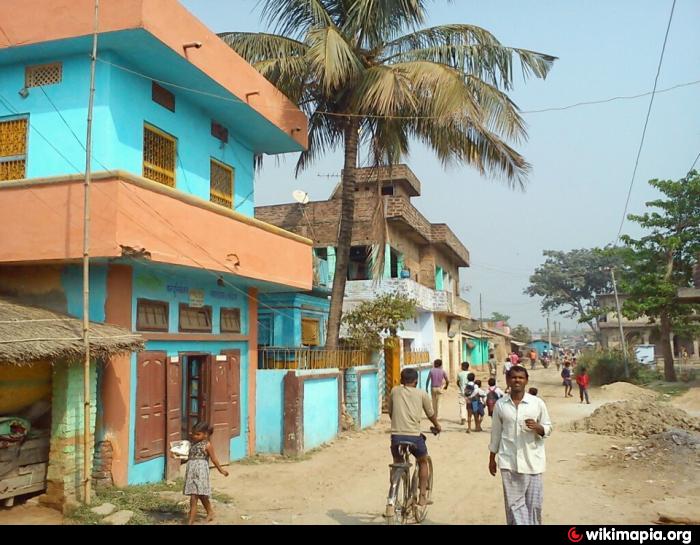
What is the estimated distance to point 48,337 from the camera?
274 inches

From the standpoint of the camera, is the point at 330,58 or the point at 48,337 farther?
the point at 330,58

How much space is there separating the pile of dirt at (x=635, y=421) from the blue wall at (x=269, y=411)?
7.63 metres

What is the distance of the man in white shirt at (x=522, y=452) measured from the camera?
5.15 metres

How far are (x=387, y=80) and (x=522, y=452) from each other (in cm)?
914

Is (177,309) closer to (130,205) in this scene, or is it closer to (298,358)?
(130,205)

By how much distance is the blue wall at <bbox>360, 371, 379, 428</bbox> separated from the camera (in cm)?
1536

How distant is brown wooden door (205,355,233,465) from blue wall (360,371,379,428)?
484 centimetres

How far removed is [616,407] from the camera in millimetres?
15328

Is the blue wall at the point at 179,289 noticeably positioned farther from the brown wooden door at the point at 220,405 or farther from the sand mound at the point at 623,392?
the sand mound at the point at 623,392

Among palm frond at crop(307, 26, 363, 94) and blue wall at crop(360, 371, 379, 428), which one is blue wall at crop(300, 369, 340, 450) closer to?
blue wall at crop(360, 371, 379, 428)

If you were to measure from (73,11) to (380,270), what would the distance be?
831 cm

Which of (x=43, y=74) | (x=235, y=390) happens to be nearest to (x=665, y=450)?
(x=235, y=390)

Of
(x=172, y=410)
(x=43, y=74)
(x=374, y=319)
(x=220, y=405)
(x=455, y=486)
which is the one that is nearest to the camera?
(x=455, y=486)
